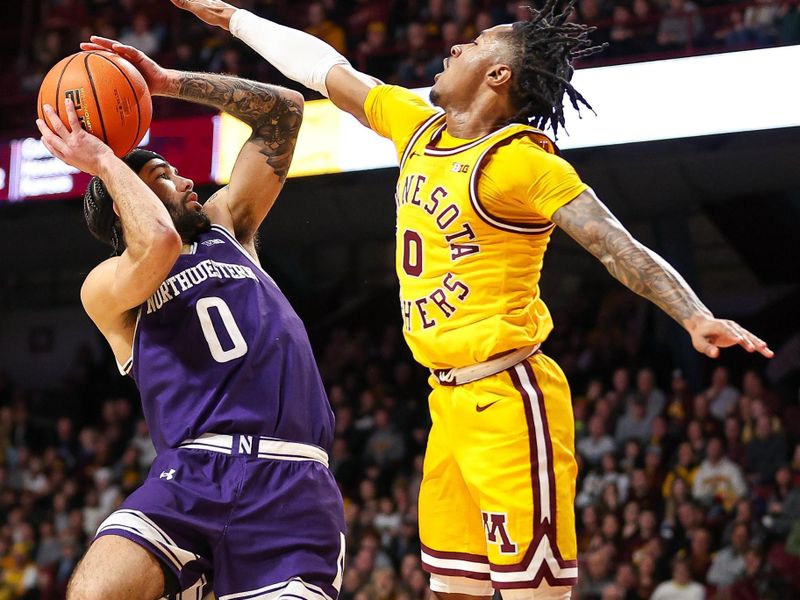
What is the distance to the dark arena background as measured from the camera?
10344mm

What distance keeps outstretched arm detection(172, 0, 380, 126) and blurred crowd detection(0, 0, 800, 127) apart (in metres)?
6.47

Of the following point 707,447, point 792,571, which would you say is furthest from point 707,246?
point 792,571

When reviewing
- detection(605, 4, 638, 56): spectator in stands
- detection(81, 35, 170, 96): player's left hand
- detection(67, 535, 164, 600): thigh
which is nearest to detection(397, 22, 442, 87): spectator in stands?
detection(605, 4, 638, 56): spectator in stands

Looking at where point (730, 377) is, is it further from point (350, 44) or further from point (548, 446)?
point (548, 446)

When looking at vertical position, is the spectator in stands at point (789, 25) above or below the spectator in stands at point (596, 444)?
above

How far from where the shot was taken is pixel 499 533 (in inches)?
161

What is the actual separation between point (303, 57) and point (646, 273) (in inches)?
73.3

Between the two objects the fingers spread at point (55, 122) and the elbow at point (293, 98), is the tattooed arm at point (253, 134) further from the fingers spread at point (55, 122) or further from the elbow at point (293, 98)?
the fingers spread at point (55, 122)

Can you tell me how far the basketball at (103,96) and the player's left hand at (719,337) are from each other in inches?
84.2

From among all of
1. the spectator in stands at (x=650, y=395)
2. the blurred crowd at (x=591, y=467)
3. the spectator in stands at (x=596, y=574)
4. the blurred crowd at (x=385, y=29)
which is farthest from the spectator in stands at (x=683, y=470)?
the blurred crowd at (x=385, y=29)

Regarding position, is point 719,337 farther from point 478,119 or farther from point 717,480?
point 717,480

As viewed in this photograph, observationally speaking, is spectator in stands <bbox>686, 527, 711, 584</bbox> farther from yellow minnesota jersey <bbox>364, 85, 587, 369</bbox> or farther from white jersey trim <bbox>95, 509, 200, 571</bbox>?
white jersey trim <bbox>95, 509, 200, 571</bbox>

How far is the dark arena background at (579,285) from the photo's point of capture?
10.3m

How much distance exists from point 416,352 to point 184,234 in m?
0.94
